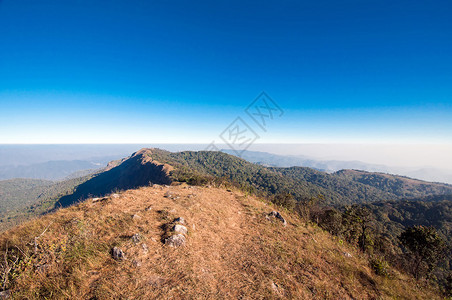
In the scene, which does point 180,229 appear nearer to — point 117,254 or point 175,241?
point 175,241

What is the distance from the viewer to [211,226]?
8.91 meters

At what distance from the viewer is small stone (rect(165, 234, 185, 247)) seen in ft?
22.2

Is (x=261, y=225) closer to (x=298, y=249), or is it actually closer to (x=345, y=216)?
(x=298, y=249)

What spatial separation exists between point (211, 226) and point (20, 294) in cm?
643

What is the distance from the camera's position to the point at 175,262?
5.94 meters

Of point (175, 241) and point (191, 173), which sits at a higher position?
point (175, 241)

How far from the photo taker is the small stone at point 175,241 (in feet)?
22.2

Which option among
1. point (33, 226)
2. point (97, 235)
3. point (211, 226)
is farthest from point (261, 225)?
point (33, 226)

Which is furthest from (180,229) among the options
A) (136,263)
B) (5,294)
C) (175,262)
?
(5,294)

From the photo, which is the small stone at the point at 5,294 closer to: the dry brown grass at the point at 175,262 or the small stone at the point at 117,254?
the dry brown grass at the point at 175,262

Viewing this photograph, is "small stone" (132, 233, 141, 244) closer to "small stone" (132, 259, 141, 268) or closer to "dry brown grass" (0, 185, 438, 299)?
"dry brown grass" (0, 185, 438, 299)

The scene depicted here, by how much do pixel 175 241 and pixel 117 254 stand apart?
2.00 meters

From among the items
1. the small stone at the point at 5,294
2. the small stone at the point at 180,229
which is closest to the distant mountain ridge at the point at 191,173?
the small stone at the point at 180,229

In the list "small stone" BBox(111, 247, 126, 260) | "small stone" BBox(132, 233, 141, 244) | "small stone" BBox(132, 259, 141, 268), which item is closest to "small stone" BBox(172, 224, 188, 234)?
"small stone" BBox(132, 233, 141, 244)
